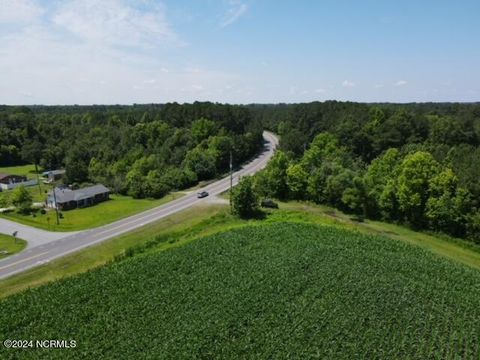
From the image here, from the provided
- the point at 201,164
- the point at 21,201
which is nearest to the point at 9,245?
the point at 21,201

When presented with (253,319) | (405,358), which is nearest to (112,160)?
(253,319)

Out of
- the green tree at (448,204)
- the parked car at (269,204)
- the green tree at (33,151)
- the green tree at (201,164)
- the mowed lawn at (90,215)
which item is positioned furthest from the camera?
the green tree at (33,151)

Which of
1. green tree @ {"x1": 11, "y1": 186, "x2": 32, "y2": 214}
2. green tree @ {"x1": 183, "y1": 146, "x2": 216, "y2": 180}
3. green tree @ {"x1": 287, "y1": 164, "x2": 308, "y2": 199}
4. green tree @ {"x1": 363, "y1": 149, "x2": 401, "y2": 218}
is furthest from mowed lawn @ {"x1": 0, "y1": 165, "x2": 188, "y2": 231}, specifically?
green tree @ {"x1": 363, "y1": 149, "x2": 401, "y2": 218}

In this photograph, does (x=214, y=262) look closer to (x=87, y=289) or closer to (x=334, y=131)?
(x=87, y=289)

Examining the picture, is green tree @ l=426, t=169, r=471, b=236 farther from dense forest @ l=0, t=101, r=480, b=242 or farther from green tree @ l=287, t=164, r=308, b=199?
green tree @ l=287, t=164, r=308, b=199

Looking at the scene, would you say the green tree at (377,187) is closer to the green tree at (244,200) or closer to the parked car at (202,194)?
the green tree at (244,200)

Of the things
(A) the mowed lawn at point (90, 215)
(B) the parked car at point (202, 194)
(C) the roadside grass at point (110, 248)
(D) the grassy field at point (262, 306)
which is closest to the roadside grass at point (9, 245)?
(A) the mowed lawn at point (90, 215)

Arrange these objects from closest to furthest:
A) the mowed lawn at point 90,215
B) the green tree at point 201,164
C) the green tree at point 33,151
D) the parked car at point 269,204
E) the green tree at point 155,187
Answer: the mowed lawn at point 90,215 < the parked car at point 269,204 < the green tree at point 155,187 < the green tree at point 201,164 < the green tree at point 33,151
